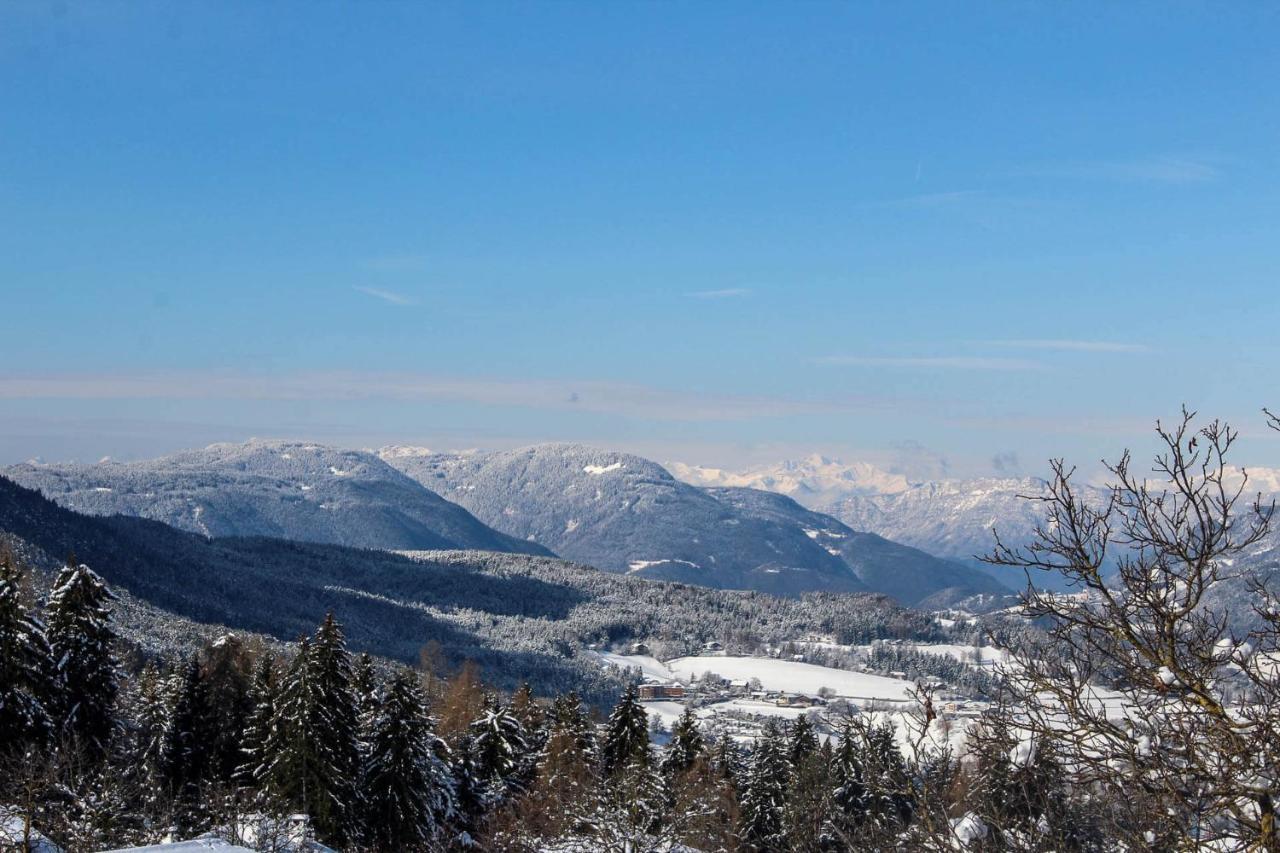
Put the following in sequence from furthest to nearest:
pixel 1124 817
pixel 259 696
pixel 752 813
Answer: pixel 752 813
pixel 259 696
pixel 1124 817

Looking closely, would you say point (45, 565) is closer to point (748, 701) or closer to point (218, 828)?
point (748, 701)

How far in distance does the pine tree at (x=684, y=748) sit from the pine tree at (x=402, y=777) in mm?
14047

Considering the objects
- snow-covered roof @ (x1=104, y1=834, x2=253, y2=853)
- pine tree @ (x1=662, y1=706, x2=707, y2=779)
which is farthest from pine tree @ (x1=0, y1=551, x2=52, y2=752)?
pine tree @ (x1=662, y1=706, x2=707, y2=779)

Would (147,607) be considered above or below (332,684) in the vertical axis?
below

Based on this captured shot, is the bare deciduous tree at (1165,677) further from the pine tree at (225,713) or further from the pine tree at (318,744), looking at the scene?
the pine tree at (225,713)

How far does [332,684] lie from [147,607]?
591ft

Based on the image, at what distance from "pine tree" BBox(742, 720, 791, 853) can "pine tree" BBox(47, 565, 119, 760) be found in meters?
25.5

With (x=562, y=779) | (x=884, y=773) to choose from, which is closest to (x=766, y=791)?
(x=562, y=779)

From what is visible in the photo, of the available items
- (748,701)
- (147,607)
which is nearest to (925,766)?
(748,701)

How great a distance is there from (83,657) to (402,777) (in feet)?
39.0

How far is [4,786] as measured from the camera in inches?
1050

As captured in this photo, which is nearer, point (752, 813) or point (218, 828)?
point (218, 828)

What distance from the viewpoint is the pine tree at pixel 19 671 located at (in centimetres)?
3052

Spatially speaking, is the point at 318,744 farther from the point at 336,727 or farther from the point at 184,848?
the point at 184,848
